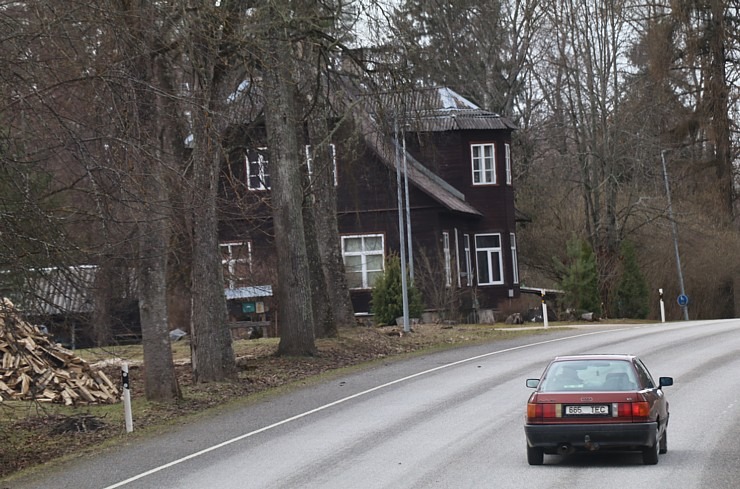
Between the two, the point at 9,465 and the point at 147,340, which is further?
the point at 147,340

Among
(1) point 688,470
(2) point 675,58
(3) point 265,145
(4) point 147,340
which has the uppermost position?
(2) point 675,58

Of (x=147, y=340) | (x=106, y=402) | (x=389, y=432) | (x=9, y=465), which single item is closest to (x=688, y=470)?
(x=389, y=432)

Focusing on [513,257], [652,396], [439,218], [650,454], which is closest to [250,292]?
[439,218]

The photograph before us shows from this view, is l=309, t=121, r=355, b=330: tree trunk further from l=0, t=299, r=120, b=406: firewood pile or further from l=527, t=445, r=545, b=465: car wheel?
l=527, t=445, r=545, b=465: car wheel

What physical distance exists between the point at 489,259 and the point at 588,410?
40885mm

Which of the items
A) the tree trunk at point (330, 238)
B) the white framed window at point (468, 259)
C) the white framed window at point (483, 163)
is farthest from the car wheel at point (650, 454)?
the white framed window at point (483, 163)

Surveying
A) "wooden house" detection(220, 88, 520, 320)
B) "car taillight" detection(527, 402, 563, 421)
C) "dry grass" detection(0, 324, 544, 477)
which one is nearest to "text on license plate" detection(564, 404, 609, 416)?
"car taillight" detection(527, 402, 563, 421)

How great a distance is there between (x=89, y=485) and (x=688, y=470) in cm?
689

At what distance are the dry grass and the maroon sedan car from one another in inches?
216

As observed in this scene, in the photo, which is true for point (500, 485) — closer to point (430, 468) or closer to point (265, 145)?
point (430, 468)

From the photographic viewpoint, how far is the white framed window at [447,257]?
4949 cm

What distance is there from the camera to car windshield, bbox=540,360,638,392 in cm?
1430

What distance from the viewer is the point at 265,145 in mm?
31078

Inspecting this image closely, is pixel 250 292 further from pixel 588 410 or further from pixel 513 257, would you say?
pixel 588 410
